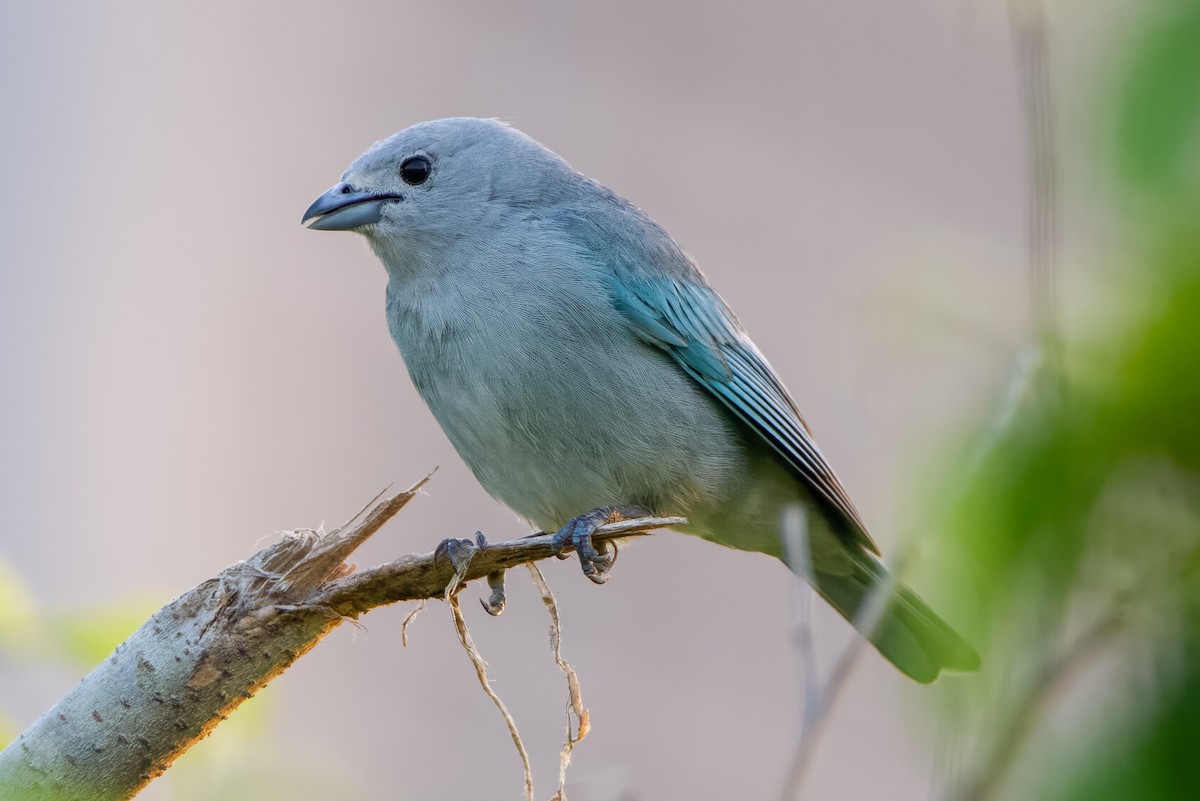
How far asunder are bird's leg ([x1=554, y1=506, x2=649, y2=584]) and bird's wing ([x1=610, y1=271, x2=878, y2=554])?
1.75ft

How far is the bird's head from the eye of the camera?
12.3 feet

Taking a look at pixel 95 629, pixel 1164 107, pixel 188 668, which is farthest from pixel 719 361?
pixel 1164 107

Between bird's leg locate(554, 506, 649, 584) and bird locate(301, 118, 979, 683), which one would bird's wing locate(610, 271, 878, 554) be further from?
bird's leg locate(554, 506, 649, 584)

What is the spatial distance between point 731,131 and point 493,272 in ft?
16.2

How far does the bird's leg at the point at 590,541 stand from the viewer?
313 centimetres

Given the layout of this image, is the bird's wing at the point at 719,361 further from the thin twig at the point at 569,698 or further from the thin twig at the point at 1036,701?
the thin twig at the point at 1036,701

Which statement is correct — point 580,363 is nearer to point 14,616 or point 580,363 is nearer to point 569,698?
point 569,698

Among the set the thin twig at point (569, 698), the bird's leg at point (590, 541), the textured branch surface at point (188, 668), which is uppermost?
the textured branch surface at point (188, 668)

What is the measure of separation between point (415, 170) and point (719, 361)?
1.18 m

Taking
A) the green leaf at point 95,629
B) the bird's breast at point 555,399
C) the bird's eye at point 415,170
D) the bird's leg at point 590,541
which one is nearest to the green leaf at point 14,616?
the green leaf at point 95,629

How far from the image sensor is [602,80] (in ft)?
26.5

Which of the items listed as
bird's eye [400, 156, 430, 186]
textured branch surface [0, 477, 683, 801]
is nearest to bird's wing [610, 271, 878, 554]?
bird's eye [400, 156, 430, 186]

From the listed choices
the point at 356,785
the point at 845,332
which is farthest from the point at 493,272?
the point at 356,785

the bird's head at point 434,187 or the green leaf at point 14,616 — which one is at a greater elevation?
the bird's head at point 434,187
